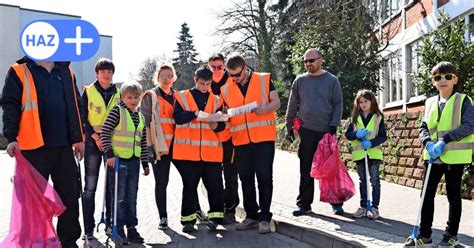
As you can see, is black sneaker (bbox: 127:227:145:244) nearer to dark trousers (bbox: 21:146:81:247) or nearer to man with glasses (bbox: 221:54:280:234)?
dark trousers (bbox: 21:146:81:247)

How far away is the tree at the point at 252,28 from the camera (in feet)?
136

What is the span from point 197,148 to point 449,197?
9.87ft

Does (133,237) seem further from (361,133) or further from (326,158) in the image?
(361,133)

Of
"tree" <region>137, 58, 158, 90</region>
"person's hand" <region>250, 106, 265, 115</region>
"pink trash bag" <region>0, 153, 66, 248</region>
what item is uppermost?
"tree" <region>137, 58, 158, 90</region>

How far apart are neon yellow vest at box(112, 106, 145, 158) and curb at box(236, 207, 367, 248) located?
6.60 feet

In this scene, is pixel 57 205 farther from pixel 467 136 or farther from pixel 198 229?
pixel 467 136

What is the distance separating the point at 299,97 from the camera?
8.01 metres

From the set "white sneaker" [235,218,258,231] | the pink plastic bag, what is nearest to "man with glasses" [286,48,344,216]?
the pink plastic bag

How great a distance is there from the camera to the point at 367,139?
774 centimetres

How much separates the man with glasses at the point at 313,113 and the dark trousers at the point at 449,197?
6.75 feet

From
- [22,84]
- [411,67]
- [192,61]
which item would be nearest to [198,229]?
[22,84]

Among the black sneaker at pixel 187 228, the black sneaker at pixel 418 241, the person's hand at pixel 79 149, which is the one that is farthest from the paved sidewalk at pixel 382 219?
the person's hand at pixel 79 149

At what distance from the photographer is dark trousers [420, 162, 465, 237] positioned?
568cm

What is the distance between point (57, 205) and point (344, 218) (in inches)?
146
